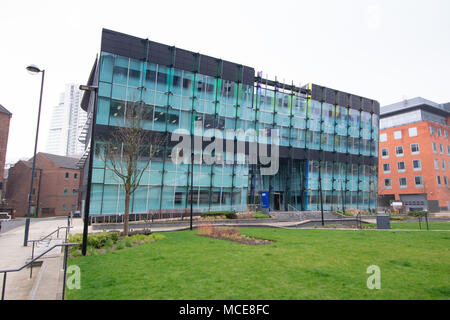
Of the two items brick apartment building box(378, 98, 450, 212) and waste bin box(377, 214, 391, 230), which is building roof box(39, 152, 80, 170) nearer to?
waste bin box(377, 214, 391, 230)

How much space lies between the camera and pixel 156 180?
31359 millimetres

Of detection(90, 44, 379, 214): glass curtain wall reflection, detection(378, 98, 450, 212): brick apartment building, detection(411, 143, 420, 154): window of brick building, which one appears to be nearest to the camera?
detection(90, 44, 379, 214): glass curtain wall reflection

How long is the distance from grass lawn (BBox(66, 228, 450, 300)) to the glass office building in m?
11.8

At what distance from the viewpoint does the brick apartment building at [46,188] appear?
5356 cm

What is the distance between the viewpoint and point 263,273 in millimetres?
7887

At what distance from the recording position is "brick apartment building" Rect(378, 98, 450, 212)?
6203cm

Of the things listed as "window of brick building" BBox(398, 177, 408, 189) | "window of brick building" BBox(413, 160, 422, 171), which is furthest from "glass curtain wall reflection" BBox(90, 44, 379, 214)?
"window of brick building" BBox(398, 177, 408, 189)

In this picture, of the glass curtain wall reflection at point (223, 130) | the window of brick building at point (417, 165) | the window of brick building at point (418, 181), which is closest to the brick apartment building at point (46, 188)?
the glass curtain wall reflection at point (223, 130)

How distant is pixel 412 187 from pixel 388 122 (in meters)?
20.1

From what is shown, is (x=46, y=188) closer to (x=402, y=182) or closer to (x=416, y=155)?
(x=402, y=182)

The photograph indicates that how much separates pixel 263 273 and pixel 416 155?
72179 mm

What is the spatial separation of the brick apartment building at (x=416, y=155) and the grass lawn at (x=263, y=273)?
2453 inches

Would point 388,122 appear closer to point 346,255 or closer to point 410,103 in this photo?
point 410,103

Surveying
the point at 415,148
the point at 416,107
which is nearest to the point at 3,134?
the point at 415,148
